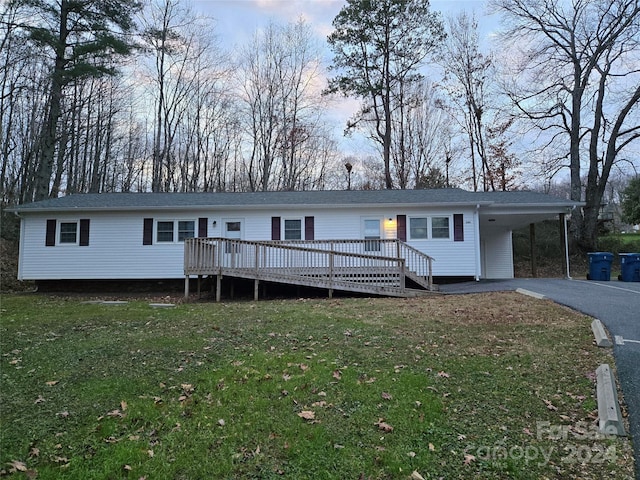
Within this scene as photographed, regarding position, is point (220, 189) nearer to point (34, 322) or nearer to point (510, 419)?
point (34, 322)

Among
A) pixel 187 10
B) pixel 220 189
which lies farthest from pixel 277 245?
pixel 187 10

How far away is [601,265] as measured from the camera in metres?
13.5

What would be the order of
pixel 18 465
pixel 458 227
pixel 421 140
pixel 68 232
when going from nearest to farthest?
1. pixel 18 465
2. pixel 458 227
3. pixel 68 232
4. pixel 421 140

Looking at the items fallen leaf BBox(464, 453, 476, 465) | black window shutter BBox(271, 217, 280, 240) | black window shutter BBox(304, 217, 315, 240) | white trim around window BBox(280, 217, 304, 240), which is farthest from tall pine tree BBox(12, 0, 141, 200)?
fallen leaf BBox(464, 453, 476, 465)

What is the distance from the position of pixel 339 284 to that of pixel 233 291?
12.4 feet

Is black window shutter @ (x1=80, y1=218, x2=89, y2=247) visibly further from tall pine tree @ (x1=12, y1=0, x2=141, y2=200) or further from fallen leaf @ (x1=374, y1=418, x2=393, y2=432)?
fallen leaf @ (x1=374, y1=418, x2=393, y2=432)

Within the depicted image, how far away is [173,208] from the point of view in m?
13.0

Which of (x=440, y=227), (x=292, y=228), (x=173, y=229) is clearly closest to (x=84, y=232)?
(x=173, y=229)

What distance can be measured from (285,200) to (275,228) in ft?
3.75

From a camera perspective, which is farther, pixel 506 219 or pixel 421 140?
pixel 421 140

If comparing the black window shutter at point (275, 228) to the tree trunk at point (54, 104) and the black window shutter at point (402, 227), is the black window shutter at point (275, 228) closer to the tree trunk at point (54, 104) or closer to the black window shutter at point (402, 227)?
the black window shutter at point (402, 227)

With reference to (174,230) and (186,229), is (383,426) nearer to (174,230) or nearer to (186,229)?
(186,229)

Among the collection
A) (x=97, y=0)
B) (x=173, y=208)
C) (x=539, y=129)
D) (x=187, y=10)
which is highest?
(x=187, y=10)

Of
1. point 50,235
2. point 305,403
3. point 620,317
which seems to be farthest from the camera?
point 50,235
